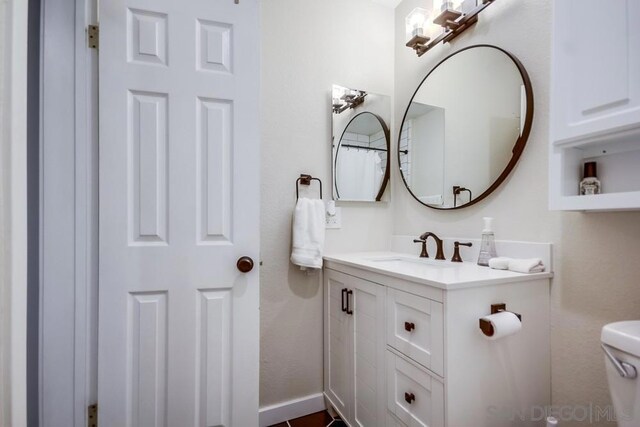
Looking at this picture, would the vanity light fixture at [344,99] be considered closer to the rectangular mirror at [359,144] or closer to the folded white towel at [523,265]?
the rectangular mirror at [359,144]

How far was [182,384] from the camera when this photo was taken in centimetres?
121

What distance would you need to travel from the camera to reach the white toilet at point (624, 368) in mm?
712

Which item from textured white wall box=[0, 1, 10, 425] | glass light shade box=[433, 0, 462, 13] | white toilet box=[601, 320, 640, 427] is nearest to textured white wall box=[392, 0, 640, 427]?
glass light shade box=[433, 0, 462, 13]

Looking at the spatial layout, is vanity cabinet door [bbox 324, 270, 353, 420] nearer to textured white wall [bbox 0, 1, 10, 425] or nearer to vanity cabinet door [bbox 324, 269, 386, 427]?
vanity cabinet door [bbox 324, 269, 386, 427]

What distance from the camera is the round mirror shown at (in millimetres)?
1288

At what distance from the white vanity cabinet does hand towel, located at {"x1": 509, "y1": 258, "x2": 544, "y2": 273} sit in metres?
0.03

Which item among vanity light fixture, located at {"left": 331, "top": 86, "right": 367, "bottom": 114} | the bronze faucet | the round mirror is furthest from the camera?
vanity light fixture, located at {"left": 331, "top": 86, "right": 367, "bottom": 114}

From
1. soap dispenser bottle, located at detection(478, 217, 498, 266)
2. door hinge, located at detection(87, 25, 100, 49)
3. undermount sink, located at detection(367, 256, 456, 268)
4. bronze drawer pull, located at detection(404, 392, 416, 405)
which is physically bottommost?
bronze drawer pull, located at detection(404, 392, 416, 405)

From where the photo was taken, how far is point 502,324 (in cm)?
91

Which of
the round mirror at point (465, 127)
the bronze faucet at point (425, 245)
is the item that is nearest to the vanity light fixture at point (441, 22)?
the round mirror at point (465, 127)

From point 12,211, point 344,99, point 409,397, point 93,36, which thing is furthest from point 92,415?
point 344,99

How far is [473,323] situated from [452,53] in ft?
4.63

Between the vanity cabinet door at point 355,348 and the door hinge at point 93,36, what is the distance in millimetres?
1469

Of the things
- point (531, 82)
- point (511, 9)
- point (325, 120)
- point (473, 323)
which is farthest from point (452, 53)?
point (473, 323)
